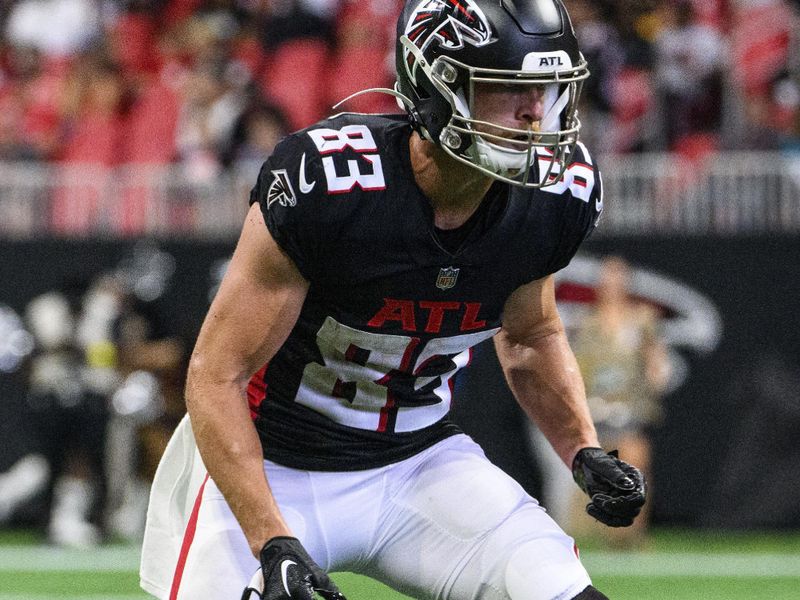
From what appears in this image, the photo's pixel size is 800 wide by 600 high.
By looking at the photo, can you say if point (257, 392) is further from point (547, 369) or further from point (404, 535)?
point (547, 369)

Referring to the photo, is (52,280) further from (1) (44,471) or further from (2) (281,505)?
(2) (281,505)

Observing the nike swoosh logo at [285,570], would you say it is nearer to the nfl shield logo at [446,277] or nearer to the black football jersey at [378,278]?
the black football jersey at [378,278]

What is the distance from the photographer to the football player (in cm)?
304

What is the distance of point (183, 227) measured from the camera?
848cm

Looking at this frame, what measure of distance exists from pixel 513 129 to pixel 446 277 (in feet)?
1.12

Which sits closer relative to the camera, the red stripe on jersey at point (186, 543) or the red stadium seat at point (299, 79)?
the red stripe on jersey at point (186, 543)

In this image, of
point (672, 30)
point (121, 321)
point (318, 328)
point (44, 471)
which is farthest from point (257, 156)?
point (318, 328)

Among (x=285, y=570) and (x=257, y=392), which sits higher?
(x=257, y=392)

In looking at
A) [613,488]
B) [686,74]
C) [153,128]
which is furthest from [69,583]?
[686,74]

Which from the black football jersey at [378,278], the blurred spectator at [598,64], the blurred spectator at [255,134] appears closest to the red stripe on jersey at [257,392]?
the black football jersey at [378,278]

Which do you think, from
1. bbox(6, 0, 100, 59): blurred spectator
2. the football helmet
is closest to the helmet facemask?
the football helmet

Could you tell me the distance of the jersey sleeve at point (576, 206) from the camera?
329 centimetres

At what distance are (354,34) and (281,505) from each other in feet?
23.1

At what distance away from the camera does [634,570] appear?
24.0ft
